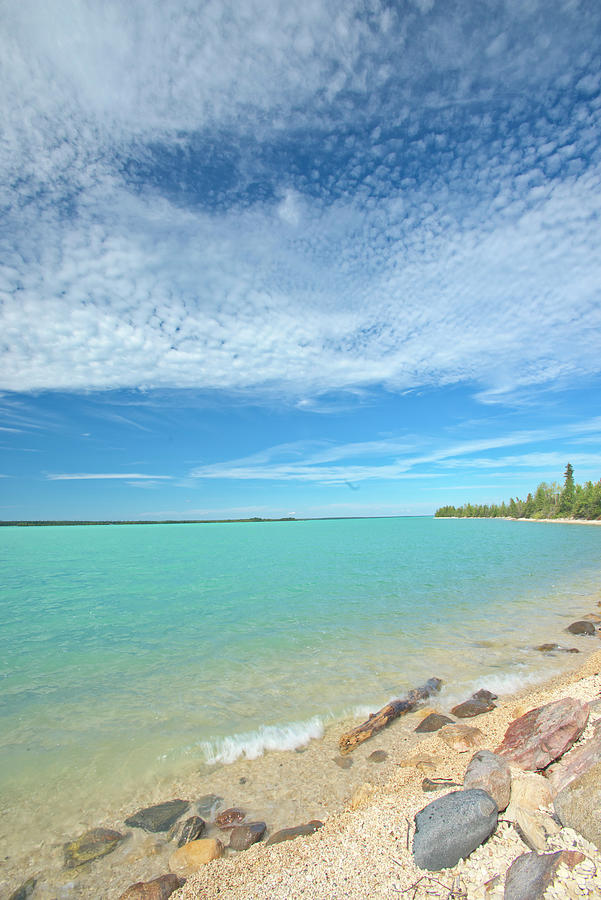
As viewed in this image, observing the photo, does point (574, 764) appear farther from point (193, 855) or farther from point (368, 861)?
point (193, 855)

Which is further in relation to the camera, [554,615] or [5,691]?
[554,615]

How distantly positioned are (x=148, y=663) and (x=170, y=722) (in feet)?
16.4

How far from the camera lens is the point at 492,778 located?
562 cm

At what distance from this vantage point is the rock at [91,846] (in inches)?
243

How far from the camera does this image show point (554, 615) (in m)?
21.3

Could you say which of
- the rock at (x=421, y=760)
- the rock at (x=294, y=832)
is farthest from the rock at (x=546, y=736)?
the rock at (x=294, y=832)

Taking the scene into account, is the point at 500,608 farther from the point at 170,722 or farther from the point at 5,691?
the point at 5,691

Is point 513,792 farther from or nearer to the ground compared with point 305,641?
farther from the ground

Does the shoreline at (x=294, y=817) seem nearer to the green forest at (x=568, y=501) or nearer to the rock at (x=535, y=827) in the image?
the rock at (x=535, y=827)

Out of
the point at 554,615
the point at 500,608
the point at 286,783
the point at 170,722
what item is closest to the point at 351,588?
the point at 500,608

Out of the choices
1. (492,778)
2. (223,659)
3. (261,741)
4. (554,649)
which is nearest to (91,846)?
(261,741)

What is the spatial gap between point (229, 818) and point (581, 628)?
702 inches

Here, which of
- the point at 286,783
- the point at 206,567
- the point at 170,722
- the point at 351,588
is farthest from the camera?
the point at 206,567

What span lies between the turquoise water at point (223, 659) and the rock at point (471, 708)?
122 cm
